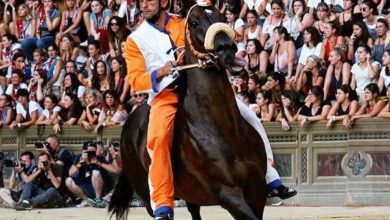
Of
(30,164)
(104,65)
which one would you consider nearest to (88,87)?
(104,65)

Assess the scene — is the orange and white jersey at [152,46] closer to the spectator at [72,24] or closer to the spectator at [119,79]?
the spectator at [119,79]

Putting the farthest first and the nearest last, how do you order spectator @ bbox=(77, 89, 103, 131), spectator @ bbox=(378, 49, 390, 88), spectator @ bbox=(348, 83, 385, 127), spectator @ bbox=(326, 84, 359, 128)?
spectator @ bbox=(77, 89, 103, 131) → spectator @ bbox=(326, 84, 359, 128) → spectator @ bbox=(378, 49, 390, 88) → spectator @ bbox=(348, 83, 385, 127)

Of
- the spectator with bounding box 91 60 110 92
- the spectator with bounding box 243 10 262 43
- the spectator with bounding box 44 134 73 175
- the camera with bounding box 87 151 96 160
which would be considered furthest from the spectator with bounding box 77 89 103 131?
the spectator with bounding box 243 10 262 43

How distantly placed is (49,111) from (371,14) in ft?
21.0

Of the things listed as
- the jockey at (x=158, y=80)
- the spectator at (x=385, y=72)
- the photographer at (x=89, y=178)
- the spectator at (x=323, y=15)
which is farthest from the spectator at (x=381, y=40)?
the jockey at (x=158, y=80)

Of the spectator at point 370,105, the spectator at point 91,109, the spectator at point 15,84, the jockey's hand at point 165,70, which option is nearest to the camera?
the jockey's hand at point 165,70

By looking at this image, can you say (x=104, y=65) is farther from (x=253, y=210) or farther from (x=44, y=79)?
(x=253, y=210)

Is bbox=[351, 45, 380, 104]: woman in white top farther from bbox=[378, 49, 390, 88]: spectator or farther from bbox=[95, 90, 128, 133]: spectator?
bbox=[95, 90, 128, 133]: spectator

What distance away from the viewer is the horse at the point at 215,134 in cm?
1068

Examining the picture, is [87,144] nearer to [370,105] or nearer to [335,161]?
[335,161]

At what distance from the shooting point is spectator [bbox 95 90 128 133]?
66.3 ft

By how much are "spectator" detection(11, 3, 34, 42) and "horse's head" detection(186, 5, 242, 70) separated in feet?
45.3

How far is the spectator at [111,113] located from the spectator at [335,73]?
3.77m

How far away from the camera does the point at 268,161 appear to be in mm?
11367
